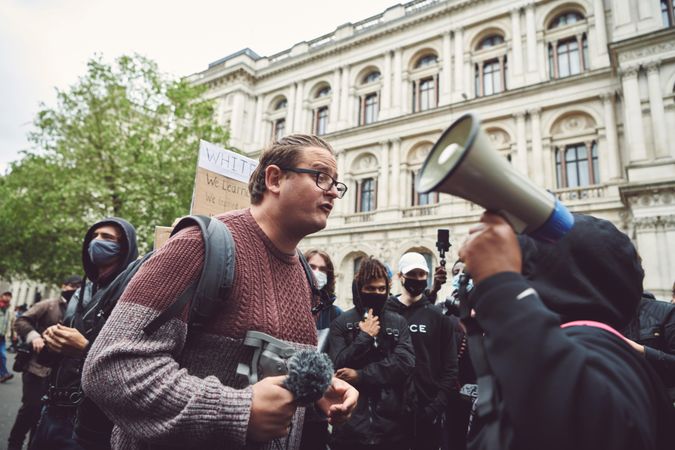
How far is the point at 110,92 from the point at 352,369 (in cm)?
1593

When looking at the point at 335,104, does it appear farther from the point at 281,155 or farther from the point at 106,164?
the point at 281,155

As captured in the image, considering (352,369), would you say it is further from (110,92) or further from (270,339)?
(110,92)

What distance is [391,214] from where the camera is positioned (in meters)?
20.4

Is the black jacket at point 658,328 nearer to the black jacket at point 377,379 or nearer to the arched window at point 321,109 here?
the black jacket at point 377,379

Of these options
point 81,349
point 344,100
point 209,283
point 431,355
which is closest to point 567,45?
point 344,100

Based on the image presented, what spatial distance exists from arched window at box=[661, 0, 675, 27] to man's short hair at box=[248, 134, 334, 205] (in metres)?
20.6

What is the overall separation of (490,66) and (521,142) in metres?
4.82

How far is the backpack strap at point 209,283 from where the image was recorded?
138cm

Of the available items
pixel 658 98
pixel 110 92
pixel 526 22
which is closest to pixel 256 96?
pixel 110 92

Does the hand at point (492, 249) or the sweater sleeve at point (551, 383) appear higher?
the hand at point (492, 249)

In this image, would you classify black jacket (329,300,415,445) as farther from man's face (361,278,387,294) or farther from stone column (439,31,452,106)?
stone column (439,31,452,106)

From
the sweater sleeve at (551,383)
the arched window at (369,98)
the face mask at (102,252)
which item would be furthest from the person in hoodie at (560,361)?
the arched window at (369,98)

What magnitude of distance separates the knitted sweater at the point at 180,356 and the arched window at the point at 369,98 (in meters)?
22.7

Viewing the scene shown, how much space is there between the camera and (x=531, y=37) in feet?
62.1
